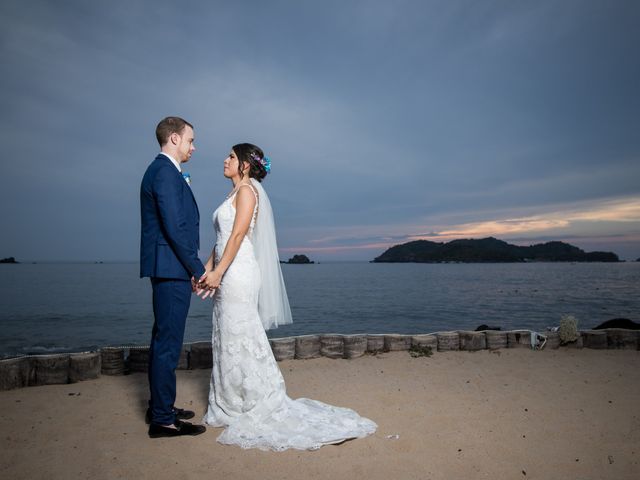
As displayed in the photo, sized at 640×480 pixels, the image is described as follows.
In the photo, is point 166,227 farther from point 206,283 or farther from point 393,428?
point 393,428

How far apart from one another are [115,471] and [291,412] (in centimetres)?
150

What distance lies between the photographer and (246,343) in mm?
3604

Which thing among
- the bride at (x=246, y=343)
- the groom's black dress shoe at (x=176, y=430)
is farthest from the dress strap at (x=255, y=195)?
the groom's black dress shoe at (x=176, y=430)

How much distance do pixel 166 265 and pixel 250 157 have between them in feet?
4.37

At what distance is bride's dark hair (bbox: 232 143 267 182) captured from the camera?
12.3 feet

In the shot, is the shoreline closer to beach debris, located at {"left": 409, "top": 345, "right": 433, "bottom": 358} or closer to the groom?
beach debris, located at {"left": 409, "top": 345, "right": 433, "bottom": 358}

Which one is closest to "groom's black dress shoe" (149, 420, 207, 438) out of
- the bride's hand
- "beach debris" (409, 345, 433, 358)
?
the bride's hand

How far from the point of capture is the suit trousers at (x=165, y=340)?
10.6 feet

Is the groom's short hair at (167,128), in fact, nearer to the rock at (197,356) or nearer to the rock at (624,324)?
the rock at (197,356)

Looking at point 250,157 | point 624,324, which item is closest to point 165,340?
point 250,157

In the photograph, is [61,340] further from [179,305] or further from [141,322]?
[179,305]

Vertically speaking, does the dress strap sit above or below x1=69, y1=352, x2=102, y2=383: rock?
above

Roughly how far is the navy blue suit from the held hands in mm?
51

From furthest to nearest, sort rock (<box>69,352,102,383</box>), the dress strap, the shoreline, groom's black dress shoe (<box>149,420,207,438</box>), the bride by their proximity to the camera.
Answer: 1. rock (<box>69,352,102,383</box>)
2. the shoreline
3. the dress strap
4. the bride
5. groom's black dress shoe (<box>149,420,207,438</box>)
